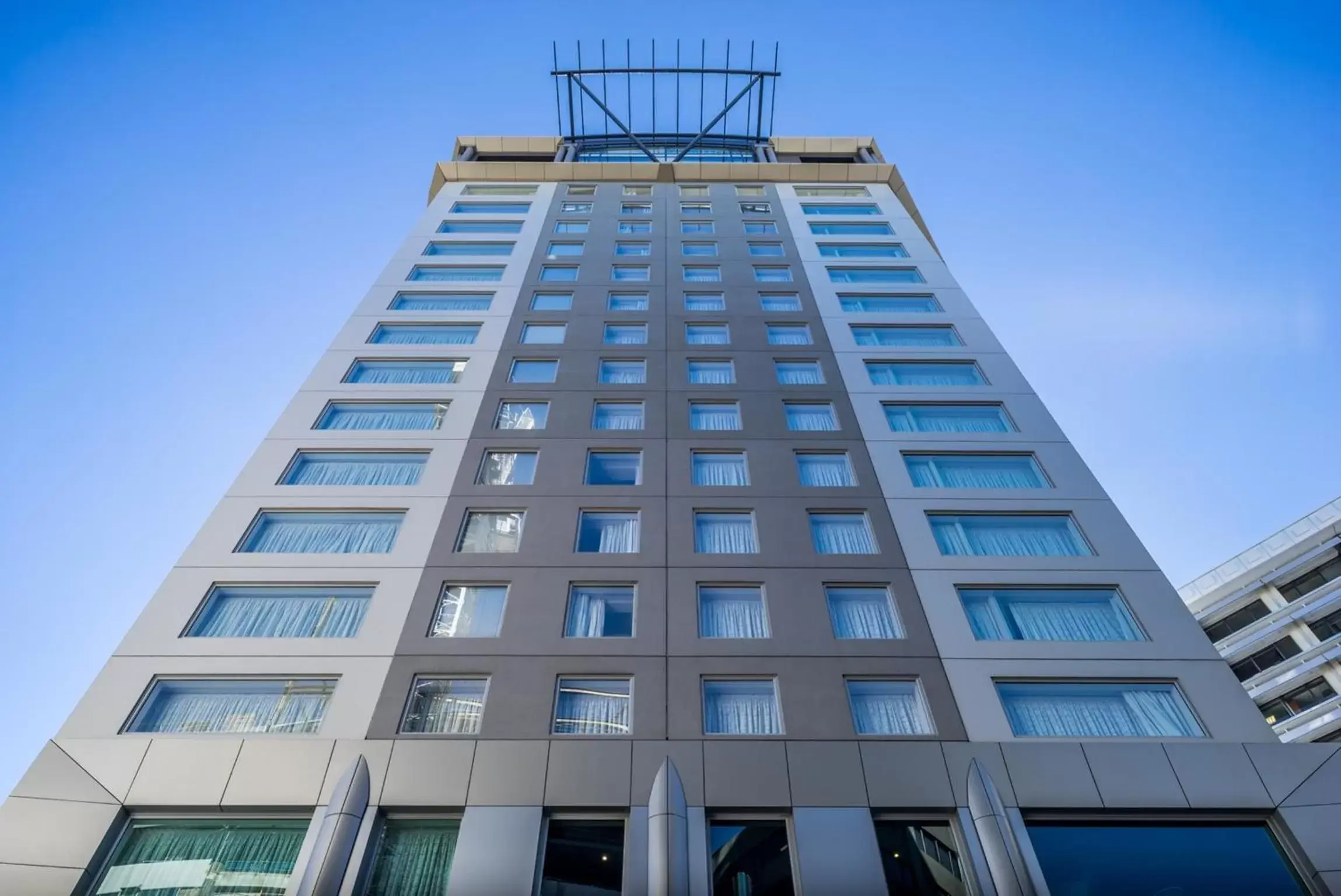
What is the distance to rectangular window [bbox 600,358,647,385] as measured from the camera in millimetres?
25500

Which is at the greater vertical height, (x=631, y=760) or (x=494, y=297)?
(x=494, y=297)

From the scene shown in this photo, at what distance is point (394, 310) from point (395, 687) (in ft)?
55.2

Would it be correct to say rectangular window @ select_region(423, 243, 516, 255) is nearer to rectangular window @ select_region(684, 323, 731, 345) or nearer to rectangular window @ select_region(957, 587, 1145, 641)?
rectangular window @ select_region(684, 323, 731, 345)

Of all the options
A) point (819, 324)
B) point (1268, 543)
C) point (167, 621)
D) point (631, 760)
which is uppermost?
point (1268, 543)

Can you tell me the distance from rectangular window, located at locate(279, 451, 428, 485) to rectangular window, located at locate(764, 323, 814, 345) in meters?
12.7

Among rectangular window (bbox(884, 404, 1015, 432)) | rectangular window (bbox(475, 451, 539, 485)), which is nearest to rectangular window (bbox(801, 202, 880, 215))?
rectangular window (bbox(884, 404, 1015, 432))

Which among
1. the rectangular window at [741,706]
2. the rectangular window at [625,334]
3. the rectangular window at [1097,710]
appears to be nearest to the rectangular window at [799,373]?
the rectangular window at [625,334]

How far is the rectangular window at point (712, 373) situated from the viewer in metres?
25.6

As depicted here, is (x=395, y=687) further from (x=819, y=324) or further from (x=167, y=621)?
(x=819, y=324)

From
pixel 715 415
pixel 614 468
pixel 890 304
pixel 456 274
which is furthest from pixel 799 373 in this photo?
pixel 456 274

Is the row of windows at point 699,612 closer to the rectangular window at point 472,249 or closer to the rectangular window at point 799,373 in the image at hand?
the rectangular window at point 799,373

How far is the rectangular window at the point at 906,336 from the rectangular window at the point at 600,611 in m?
14.0

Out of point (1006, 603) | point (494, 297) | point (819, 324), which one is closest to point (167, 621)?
point (494, 297)

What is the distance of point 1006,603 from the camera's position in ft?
59.9
